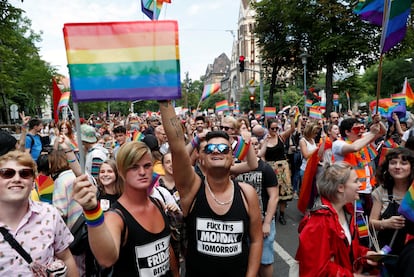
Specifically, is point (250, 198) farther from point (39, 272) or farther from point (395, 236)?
point (39, 272)

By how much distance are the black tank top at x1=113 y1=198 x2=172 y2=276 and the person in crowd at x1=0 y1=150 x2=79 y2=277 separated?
1.41 feet

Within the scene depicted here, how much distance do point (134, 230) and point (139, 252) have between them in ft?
0.45

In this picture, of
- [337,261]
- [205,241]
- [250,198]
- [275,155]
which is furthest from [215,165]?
[275,155]

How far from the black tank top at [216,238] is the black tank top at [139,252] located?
295mm

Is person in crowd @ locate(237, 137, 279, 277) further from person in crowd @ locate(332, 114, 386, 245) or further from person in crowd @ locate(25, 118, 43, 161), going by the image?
person in crowd @ locate(25, 118, 43, 161)

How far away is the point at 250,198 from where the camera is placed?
8.33ft

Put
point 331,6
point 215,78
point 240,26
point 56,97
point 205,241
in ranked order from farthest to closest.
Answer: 1. point 215,78
2. point 240,26
3. point 331,6
4. point 56,97
5. point 205,241

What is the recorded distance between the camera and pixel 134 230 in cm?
209

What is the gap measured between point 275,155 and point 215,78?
10782cm

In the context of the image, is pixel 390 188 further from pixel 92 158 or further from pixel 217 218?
pixel 92 158

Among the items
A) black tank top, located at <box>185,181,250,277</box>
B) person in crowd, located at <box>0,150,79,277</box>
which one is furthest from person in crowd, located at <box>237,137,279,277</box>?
person in crowd, located at <box>0,150,79,277</box>

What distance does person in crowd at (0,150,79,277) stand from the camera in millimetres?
1981

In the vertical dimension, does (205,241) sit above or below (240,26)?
below

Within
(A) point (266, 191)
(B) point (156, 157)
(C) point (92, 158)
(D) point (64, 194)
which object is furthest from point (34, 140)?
(A) point (266, 191)
